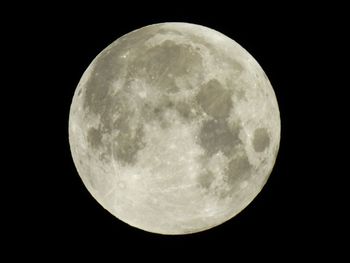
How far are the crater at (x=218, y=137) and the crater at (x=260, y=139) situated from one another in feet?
0.87

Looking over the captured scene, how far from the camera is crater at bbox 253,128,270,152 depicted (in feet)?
16.0

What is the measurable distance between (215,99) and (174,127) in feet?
1.54

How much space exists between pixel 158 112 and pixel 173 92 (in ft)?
0.75

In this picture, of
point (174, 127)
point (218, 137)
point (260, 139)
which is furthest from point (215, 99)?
point (260, 139)

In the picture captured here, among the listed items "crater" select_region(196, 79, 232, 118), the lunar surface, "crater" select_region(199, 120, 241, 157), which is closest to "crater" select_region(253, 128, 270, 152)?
the lunar surface

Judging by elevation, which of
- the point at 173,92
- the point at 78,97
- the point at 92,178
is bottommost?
the point at 92,178

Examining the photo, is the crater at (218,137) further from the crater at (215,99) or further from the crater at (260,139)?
the crater at (260,139)

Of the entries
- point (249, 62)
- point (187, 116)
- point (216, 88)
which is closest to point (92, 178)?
point (187, 116)

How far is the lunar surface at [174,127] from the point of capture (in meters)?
4.56

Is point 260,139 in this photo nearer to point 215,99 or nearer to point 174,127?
point 215,99

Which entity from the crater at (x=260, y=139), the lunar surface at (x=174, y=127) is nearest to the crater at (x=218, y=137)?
the lunar surface at (x=174, y=127)

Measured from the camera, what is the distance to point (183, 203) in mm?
4812

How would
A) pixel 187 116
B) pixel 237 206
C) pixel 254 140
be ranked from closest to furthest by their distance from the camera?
1. pixel 187 116
2. pixel 254 140
3. pixel 237 206

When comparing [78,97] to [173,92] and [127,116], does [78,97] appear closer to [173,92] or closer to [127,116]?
[127,116]
